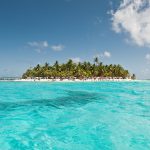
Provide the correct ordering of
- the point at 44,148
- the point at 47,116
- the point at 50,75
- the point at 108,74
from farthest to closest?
1. the point at 108,74
2. the point at 50,75
3. the point at 47,116
4. the point at 44,148

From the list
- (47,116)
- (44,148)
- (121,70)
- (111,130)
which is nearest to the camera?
(44,148)

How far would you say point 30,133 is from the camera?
911 cm

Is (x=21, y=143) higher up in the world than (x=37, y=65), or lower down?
lower down

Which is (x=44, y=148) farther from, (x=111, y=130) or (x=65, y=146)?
(x=111, y=130)

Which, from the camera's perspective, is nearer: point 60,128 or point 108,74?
point 60,128

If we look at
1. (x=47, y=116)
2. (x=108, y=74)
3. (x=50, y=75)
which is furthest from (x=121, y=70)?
(x=47, y=116)

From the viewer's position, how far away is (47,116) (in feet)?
42.3

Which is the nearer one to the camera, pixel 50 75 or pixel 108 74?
pixel 50 75

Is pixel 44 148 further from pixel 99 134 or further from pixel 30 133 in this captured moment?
pixel 99 134

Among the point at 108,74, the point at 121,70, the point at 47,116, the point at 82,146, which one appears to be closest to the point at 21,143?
the point at 82,146

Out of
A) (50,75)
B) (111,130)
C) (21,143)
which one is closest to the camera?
(21,143)

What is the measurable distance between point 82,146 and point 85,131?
1.86 meters

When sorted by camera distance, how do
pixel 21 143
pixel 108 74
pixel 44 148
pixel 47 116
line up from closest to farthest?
pixel 44 148 < pixel 21 143 < pixel 47 116 < pixel 108 74

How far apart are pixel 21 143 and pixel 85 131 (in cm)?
270
